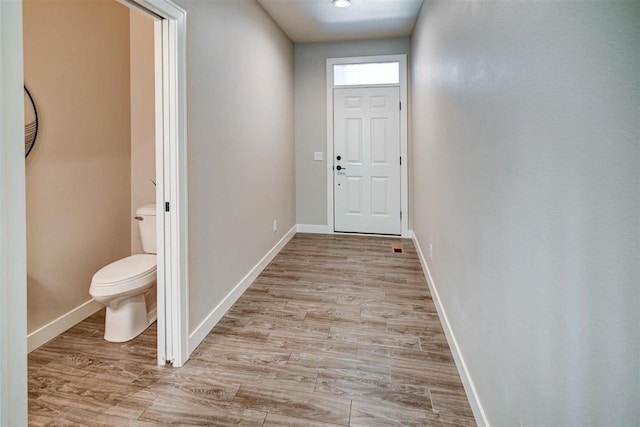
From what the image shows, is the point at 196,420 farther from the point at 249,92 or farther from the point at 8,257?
the point at 249,92

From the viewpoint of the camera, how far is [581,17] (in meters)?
0.77

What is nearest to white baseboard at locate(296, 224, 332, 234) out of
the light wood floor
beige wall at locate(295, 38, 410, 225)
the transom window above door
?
beige wall at locate(295, 38, 410, 225)

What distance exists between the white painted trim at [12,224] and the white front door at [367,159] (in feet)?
13.3

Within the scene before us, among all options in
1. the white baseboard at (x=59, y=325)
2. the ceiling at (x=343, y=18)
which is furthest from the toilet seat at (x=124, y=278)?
the ceiling at (x=343, y=18)

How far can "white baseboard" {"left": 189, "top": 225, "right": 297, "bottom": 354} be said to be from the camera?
216 cm

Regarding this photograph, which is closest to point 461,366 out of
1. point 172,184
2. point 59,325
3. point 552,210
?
point 552,210

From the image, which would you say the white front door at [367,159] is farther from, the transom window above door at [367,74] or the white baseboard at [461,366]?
the white baseboard at [461,366]

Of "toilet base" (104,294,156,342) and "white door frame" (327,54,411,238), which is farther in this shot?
"white door frame" (327,54,411,238)

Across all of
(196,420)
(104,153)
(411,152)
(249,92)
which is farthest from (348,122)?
(196,420)

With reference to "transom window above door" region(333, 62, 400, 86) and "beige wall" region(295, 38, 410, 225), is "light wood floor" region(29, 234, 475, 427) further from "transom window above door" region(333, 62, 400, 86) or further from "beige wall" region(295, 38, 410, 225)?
"transom window above door" region(333, 62, 400, 86)

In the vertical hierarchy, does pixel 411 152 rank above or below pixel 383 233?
above

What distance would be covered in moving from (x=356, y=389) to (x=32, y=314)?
198 centimetres

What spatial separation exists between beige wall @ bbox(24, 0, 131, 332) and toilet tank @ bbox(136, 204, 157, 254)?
359 millimetres

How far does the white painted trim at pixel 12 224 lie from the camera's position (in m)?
1.00
